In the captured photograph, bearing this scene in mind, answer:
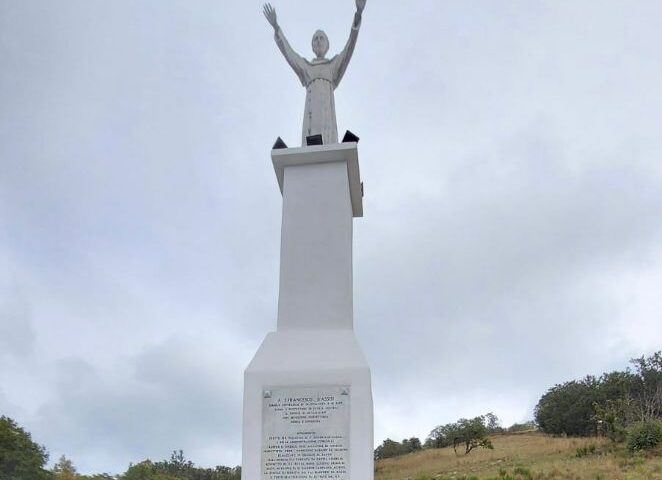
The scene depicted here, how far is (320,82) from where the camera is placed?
10266 millimetres

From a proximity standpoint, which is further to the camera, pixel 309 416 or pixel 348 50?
pixel 348 50

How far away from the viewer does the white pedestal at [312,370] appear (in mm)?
7406

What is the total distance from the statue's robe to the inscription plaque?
390 cm

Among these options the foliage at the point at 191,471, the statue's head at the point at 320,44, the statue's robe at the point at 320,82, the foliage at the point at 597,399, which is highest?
the statue's head at the point at 320,44

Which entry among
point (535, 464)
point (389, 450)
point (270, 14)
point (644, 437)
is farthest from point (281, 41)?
point (389, 450)

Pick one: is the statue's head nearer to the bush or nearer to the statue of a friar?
the statue of a friar

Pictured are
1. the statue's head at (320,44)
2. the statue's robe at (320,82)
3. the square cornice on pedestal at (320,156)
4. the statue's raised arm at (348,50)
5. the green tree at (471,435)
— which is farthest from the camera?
the green tree at (471,435)

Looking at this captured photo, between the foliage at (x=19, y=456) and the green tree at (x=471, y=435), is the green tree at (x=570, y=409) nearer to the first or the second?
the green tree at (x=471, y=435)

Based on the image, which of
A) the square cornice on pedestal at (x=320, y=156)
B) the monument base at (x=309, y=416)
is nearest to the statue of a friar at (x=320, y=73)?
the square cornice on pedestal at (x=320, y=156)

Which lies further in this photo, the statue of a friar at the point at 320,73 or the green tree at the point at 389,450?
the green tree at the point at 389,450

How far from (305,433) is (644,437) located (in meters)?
19.2

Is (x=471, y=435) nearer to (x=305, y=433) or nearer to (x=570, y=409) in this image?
(x=570, y=409)

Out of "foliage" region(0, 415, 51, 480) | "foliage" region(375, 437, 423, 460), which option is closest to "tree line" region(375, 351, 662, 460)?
"foliage" region(375, 437, 423, 460)

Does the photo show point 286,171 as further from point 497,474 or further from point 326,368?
point 497,474
